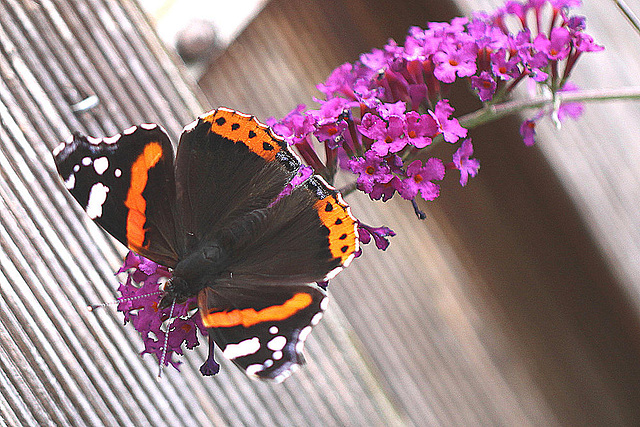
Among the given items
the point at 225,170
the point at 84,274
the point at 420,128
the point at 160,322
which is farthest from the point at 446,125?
the point at 84,274

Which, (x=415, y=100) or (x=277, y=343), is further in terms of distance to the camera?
(x=415, y=100)

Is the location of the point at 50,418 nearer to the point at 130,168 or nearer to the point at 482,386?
the point at 130,168

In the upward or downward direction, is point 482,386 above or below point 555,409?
above

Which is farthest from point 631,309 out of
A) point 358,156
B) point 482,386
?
point 358,156

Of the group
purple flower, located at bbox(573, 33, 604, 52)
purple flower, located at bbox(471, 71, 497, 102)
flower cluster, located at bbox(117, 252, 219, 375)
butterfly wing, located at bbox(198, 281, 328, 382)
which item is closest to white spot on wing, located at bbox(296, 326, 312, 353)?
butterfly wing, located at bbox(198, 281, 328, 382)

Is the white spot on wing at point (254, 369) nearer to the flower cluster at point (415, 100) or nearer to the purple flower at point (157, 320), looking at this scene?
the purple flower at point (157, 320)

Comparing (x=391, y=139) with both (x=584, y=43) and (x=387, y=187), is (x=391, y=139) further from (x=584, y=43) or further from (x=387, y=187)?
(x=584, y=43)

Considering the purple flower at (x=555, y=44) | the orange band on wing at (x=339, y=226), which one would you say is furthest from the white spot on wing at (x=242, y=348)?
the purple flower at (x=555, y=44)
